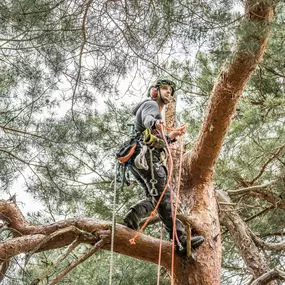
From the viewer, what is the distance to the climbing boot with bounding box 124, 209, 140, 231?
377 centimetres

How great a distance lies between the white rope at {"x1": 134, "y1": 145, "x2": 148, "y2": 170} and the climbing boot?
43cm

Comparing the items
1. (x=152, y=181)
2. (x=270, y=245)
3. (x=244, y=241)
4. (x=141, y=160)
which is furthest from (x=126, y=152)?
(x=270, y=245)

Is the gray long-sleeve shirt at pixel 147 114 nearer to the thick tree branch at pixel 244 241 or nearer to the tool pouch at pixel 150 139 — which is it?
the tool pouch at pixel 150 139

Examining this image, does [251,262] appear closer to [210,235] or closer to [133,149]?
[210,235]

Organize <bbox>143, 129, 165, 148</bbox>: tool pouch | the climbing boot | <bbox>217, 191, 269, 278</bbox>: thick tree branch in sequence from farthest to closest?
<bbox>217, 191, 269, 278</bbox>: thick tree branch
the climbing boot
<bbox>143, 129, 165, 148</bbox>: tool pouch

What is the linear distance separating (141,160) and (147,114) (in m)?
0.35

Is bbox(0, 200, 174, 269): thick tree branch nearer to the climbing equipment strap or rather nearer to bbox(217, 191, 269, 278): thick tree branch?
the climbing equipment strap

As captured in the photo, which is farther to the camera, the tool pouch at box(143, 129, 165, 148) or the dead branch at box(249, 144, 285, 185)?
the dead branch at box(249, 144, 285, 185)

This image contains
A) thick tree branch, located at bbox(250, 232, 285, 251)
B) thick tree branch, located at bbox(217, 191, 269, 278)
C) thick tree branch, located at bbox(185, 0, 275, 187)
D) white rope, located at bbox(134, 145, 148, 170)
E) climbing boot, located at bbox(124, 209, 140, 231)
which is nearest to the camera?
thick tree branch, located at bbox(185, 0, 275, 187)

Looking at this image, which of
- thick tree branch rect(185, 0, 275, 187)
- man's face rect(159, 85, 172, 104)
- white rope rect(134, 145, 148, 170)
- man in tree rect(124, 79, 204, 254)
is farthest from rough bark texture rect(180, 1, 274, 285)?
white rope rect(134, 145, 148, 170)

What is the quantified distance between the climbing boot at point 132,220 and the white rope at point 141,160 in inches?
16.8

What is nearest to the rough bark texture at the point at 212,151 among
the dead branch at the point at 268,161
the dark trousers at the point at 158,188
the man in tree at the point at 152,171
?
the man in tree at the point at 152,171

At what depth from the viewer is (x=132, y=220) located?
3.78 metres

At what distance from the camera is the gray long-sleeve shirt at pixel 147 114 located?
3359mm
